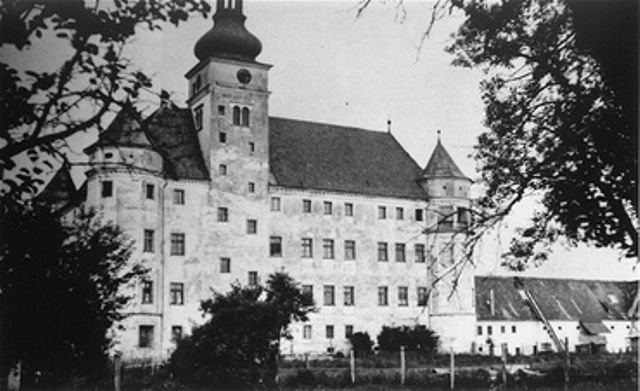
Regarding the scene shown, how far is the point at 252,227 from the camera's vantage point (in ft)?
154

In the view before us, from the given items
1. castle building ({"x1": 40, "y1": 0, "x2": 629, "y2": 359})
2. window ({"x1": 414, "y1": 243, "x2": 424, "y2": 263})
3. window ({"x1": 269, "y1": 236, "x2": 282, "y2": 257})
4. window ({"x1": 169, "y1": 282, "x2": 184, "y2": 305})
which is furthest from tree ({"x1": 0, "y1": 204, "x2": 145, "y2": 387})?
window ({"x1": 414, "y1": 243, "x2": 424, "y2": 263})

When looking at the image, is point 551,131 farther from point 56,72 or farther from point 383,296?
point 383,296

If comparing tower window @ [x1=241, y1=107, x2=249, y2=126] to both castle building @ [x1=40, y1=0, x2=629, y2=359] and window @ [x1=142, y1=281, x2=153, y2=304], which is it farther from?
window @ [x1=142, y1=281, x2=153, y2=304]

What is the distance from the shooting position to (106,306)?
1420cm

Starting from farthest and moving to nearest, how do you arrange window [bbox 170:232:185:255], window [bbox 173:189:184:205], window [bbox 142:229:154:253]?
1. window [bbox 173:189:184:205]
2. window [bbox 170:232:185:255]
3. window [bbox 142:229:154:253]

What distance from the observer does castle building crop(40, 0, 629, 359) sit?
141ft

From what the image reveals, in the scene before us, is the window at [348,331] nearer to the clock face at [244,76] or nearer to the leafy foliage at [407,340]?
the leafy foliage at [407,340]

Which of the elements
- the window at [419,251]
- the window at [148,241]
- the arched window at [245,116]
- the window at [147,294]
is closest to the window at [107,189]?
the window at [148,241]

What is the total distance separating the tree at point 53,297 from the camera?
11.5 metres

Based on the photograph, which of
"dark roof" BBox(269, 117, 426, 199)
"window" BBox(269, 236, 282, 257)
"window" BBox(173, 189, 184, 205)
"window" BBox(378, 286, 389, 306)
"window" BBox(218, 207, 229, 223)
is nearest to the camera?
"window" BBox(173, 189, 184, 205)

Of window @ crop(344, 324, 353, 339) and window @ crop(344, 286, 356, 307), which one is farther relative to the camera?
window @ crop(344, 286, 356, 307)

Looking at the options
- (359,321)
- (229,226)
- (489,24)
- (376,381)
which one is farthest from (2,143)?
(359,321)

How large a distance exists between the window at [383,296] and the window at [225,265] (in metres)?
10.2

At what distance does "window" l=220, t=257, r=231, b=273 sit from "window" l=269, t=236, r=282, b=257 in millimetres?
2762
